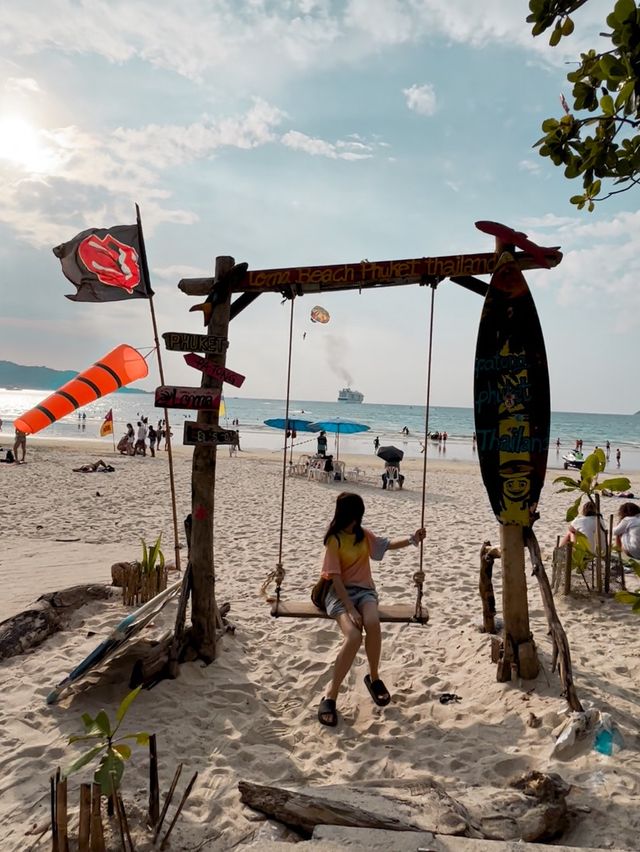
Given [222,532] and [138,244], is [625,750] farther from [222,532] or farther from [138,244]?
[222,532]

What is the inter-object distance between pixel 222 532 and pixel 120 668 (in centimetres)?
542

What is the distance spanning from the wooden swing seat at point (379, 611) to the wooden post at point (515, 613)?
0.60 meters

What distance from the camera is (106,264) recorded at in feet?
17.0

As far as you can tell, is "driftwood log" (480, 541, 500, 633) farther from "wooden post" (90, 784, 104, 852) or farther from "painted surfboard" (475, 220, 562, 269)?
"wooden post" (90, 784, 104, 852)

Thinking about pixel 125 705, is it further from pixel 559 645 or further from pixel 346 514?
pixel 559 645

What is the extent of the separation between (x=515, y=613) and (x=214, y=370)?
291 cm

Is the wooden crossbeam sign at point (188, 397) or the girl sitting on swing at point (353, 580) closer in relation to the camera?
the girl sitting on swing at point (353, 580)

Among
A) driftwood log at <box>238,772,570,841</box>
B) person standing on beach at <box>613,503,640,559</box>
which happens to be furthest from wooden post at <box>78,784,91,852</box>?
person standing on beach at <box>613,503,640,559</box>

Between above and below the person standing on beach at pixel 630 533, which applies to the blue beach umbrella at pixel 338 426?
above

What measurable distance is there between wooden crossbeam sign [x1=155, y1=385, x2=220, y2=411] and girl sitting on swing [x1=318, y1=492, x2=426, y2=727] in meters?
1.26

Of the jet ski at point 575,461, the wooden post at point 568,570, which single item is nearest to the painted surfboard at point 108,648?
the wooden post at point 568,570

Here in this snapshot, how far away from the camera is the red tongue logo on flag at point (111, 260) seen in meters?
5.14

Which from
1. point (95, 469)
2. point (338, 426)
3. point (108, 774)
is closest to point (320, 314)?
point (338, 426)

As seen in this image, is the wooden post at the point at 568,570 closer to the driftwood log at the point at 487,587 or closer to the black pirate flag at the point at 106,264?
the driftwood log at the point at 487,587
